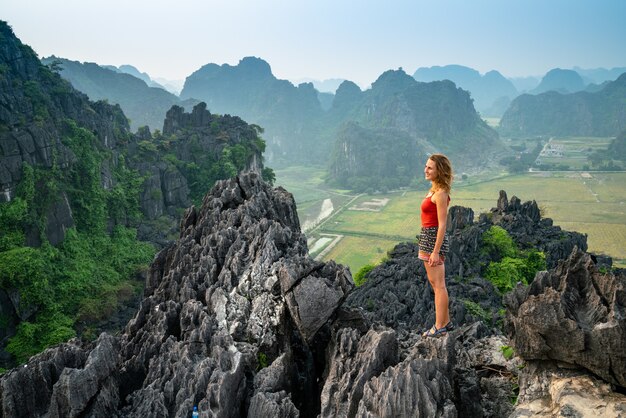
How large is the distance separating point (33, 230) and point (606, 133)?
202m

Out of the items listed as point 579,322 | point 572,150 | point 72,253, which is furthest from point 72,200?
point 572,150

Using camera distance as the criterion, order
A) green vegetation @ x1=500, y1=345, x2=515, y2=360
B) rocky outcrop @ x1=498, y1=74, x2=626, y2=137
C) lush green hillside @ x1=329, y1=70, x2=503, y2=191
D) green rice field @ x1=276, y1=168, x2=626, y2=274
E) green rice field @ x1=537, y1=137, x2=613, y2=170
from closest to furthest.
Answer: green vegetation @ x1=500, y1=345, x2=515, y2=360 → green rice field @ x1=276, y1=168, x2=626, y2=274 → lush green hillside @ x1=329, y1=70, x2=503, y2=191 → green rice field @ x1=537, y1=137, x2=613, y2=170 → rocky outcrop @ x1=498, y1=74, x2=626, y2=137

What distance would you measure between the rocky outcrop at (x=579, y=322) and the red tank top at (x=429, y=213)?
1.74 m

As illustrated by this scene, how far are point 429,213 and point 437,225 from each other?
0.23m

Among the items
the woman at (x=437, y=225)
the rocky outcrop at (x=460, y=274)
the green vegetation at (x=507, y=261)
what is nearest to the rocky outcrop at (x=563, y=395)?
the woman at (x=437, y=225)

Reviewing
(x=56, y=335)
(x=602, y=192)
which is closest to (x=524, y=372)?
(x=56, y=335)

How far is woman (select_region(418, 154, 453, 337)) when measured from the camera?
6.80 metres

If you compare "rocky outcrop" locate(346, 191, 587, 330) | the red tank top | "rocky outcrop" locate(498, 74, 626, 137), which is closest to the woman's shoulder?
the red tank top

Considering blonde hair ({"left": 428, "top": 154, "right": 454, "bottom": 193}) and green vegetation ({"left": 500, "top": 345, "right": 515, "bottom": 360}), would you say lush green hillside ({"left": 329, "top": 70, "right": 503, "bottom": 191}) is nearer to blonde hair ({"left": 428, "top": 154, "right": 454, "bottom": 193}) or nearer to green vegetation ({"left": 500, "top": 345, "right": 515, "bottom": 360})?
green vegetation ({"left": 500, "top": 345, "right": 515, "bottom": 360})

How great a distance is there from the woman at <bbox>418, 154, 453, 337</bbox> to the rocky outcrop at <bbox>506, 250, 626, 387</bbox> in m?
1.08

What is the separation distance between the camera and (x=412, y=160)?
429ft

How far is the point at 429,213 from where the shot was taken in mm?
7051

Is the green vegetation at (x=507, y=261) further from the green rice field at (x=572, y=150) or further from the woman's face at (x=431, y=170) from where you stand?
the green rice field at (x=572, y=150)

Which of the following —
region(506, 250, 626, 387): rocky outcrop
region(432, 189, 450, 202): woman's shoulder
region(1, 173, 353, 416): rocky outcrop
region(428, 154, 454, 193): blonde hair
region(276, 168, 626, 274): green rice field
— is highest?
region(428, 154, 454, 193): blonde hair
